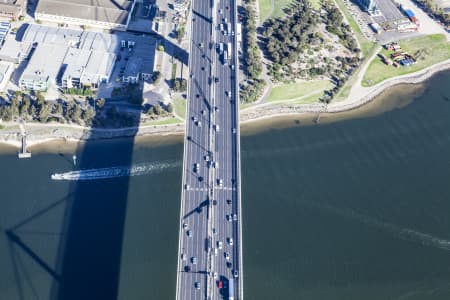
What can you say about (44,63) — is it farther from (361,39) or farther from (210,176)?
(361,39)

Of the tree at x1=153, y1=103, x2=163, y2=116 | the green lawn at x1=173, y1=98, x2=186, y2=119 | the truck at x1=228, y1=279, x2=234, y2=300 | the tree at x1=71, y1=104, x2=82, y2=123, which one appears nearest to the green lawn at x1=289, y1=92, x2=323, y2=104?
the green lawn at x1=173, y1=98, x2=186, y2=119

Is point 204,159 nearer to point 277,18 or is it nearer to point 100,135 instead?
point 100,135

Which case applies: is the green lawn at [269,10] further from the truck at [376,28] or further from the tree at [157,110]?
the tree at [157,110]

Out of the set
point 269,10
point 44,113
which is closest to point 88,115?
point 44,113

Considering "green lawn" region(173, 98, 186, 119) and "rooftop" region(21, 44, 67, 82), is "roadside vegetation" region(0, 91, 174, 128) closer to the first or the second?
"green lawn" region(173, 98, 186, 119)

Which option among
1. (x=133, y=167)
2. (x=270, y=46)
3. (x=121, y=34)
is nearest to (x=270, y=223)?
(x=133, y=167)

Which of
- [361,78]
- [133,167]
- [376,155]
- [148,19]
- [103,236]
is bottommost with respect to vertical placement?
[103,236]
